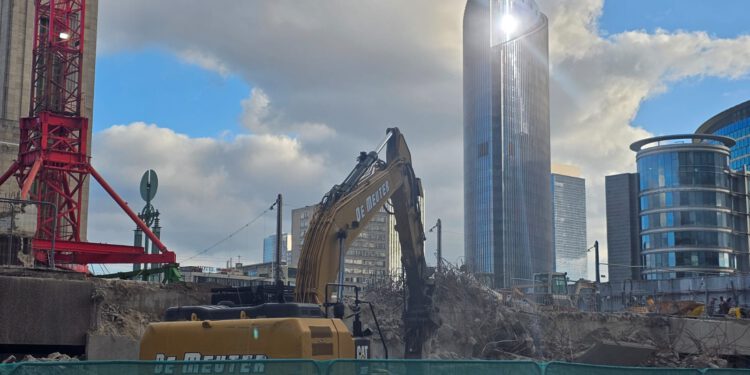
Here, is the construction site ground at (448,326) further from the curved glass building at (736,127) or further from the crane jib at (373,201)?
the curved glass building at (736,127)

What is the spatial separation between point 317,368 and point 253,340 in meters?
3.15

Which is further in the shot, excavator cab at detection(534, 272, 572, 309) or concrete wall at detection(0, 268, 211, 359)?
excavator cab at detection(534, 272, 572, 309)

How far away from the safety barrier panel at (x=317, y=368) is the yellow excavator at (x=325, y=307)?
1721 millimetres

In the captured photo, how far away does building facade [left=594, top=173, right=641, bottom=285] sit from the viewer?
114 metres

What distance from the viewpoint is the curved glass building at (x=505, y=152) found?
17775 centimetres

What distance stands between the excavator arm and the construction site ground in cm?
114

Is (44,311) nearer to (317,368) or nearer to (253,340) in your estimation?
(253,340)

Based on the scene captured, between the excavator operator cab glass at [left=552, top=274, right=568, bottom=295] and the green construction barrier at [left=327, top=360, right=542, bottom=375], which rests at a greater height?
the excavator operator cab glass at [left=552, top=274, right=568, bottom=295]

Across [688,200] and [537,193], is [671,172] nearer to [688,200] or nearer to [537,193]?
[688,200]

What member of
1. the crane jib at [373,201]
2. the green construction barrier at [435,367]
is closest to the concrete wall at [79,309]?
the crane jib at [373,201]

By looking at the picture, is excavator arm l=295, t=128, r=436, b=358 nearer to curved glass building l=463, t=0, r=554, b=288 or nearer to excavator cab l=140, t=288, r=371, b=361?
excavator cab l=140, t=288, r=371, b=361

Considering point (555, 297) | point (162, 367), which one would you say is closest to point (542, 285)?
point (555, 297)

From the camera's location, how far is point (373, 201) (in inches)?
832

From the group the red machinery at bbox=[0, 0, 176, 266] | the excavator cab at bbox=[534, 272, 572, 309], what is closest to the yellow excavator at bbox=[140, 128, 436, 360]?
the red machinery at bbox=[0, 0, 176, 266]
